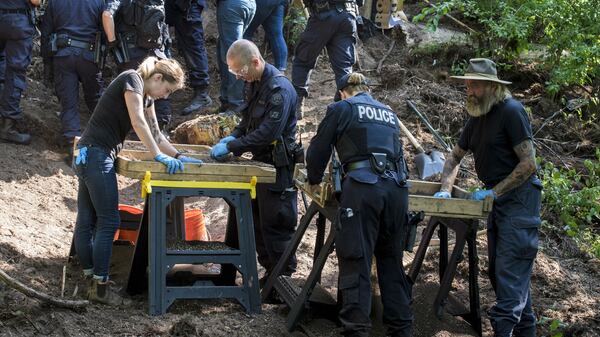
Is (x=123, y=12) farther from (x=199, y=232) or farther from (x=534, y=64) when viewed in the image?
(x=534, y=64)

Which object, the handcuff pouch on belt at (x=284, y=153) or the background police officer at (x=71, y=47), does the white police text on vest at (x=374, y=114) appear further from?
the background police officer at (x=71, y=47)

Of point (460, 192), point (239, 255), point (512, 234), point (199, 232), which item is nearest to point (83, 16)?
point (199, 232)

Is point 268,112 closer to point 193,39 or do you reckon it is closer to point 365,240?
point 365,240

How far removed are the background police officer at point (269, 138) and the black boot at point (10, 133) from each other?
3294 mm

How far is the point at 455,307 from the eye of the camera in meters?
6.45

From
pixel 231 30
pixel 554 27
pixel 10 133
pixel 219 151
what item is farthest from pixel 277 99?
pixel 554 27

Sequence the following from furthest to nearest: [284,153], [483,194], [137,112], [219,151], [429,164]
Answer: [429,164], [284,153], [219,151], [483,194], [137,112]

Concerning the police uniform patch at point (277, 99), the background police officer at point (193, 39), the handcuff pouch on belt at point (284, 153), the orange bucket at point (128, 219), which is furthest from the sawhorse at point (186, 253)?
the background police officer at point (193, 39)

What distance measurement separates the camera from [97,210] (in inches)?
229

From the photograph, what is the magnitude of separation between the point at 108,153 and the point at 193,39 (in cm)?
401

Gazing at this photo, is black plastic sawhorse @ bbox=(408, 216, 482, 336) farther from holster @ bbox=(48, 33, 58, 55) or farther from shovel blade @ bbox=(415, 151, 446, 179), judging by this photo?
holster @ bbox=(48, 33, 58, 55)

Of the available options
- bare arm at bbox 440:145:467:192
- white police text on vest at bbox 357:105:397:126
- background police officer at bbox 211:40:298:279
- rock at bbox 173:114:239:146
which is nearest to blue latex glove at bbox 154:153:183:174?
background police officer at bbox 211:40:298:279

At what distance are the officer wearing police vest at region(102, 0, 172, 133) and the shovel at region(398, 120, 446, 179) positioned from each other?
2.78 meters

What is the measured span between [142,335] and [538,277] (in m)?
3.84
